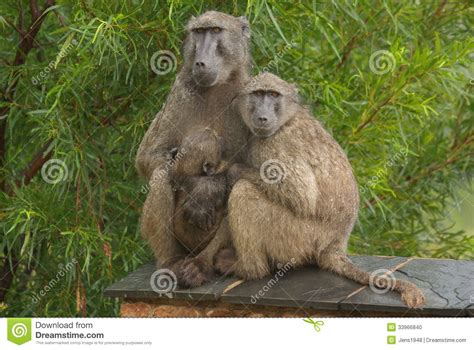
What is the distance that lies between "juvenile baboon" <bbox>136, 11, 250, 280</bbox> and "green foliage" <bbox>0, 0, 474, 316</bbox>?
280 millimetres

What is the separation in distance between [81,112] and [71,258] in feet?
3.35

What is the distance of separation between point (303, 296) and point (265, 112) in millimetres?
1033

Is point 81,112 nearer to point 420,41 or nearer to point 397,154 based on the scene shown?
point 397,154

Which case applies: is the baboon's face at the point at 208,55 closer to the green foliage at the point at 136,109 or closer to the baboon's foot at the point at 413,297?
the green foliage at the point at 136,109

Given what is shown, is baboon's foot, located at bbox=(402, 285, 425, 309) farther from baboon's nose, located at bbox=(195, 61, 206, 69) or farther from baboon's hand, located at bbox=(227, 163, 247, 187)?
baboon's nose, located at bbox=(195, 61, 206, 69)

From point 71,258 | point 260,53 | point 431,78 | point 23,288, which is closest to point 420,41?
point 431,78

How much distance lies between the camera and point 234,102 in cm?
499

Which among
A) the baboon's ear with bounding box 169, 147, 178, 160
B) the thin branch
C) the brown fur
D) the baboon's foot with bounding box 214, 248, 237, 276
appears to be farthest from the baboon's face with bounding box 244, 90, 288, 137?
the thin branch

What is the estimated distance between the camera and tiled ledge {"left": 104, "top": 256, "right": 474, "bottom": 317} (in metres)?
4.38

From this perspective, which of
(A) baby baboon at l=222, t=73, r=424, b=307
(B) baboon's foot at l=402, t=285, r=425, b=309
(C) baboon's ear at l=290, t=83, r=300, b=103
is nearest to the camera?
(B) baboon's foot at l=402, t=285, r=425, b=309

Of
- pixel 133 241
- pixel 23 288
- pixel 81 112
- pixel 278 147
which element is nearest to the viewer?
pixel 278 147

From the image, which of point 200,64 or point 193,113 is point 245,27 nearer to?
point 200,64

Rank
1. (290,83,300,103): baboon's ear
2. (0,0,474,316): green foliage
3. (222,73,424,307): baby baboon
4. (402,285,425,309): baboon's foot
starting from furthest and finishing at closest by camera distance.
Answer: (0,0,474,316): green foliage < (290,83,300,103): baboon's ear < (222,73,424,307): baby baboon < (402,285,425,309): baboon's foot

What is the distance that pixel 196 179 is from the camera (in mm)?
4758
